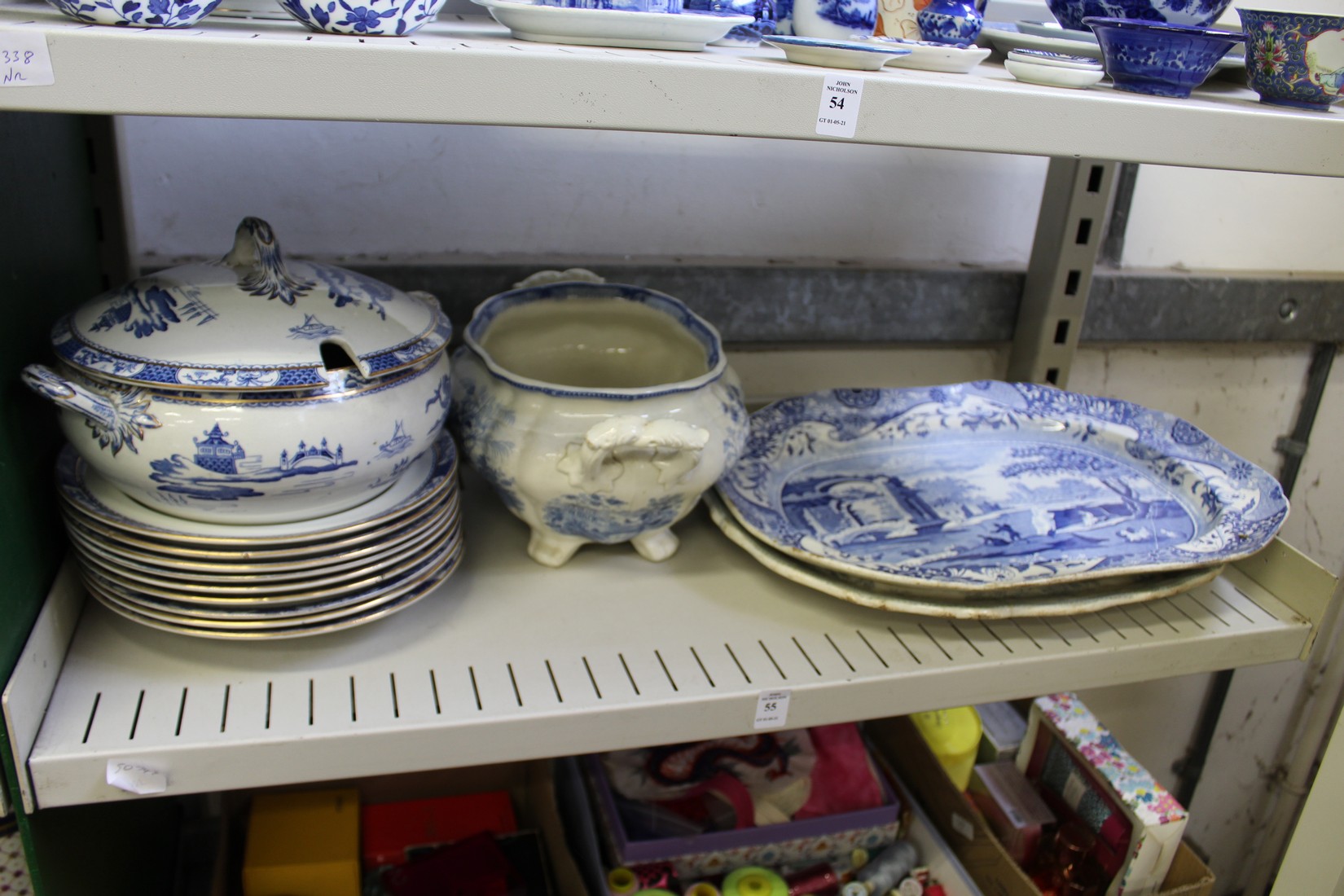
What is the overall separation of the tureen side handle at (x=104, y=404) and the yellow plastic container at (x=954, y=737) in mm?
890

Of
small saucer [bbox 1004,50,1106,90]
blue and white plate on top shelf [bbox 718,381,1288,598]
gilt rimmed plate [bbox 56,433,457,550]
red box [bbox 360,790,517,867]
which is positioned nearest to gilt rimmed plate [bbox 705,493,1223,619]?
blue and white plate on top shelf [bbox 718,381,1288,598]

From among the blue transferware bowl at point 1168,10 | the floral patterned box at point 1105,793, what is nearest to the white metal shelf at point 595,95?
the blue transferware bowl at point 1168,10

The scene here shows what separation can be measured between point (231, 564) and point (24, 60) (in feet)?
1.12

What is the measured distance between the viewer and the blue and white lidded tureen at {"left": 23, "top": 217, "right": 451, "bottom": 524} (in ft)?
2.21

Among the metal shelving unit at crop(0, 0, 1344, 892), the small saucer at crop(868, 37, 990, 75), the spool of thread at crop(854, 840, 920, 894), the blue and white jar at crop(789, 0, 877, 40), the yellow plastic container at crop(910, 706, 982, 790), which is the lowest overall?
the spool of thread at crop(854, 840, 920, 894)

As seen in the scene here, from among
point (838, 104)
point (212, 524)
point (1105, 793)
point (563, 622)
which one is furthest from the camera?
point (1105, 793)

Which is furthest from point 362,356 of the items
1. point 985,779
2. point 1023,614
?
point 985,779

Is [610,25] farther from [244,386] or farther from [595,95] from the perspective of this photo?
[244,386]

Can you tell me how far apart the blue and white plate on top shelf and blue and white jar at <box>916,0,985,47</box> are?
0.39m

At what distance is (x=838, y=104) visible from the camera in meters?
0.63

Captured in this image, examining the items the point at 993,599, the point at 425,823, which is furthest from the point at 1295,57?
the point at 425,823

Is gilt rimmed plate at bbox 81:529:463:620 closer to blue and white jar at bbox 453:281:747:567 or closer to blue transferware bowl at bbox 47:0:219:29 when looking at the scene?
blue and white jar at bbox 453:281:747:567

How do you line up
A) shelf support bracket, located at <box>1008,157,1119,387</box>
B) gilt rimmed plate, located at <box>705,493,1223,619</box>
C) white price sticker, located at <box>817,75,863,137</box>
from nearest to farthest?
1. white price sticker, located at <box>817,75,863,137</box>
2. gilt rimmed plate, located at <box>705,493,1223,619</box>
3. shelf support bracket, located at <box>1008,157,1119,387</box>

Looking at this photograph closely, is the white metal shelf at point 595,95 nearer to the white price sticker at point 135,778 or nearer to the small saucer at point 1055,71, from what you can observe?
the small saucer at point 1055,71
